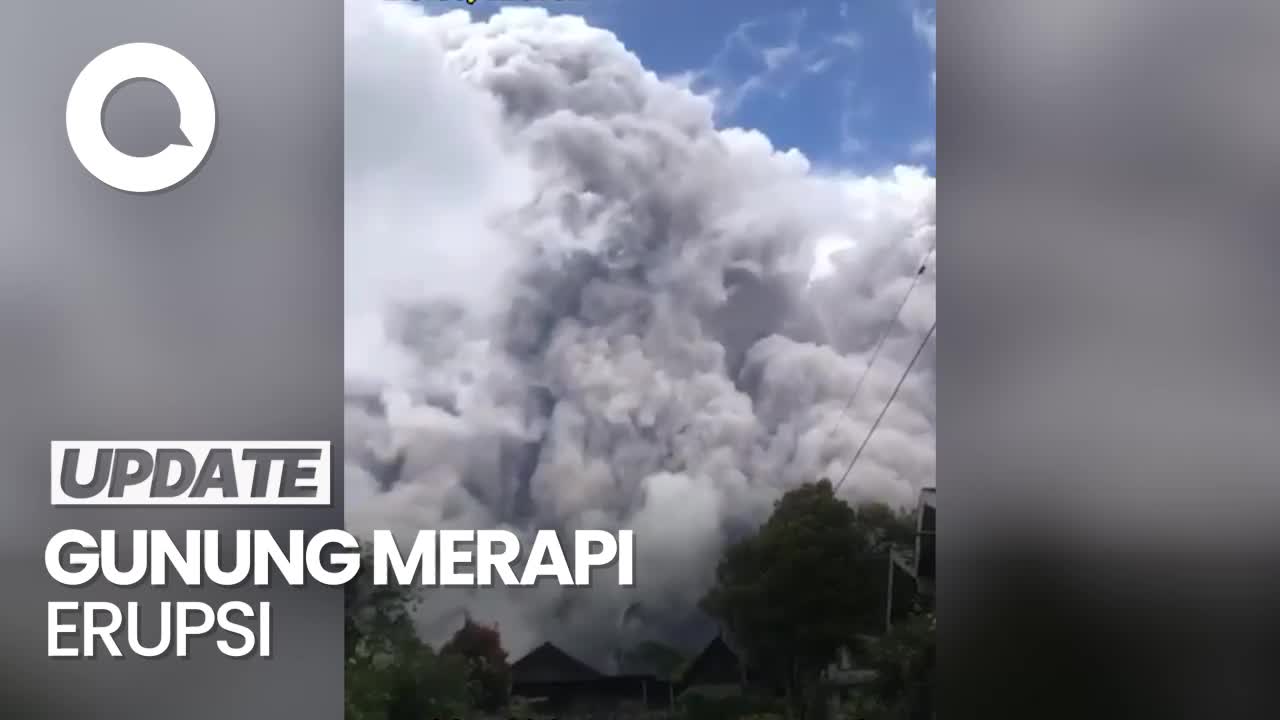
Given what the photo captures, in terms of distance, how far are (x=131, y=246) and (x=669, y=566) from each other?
2.16 m

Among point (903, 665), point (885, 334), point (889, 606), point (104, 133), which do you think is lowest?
point (903, 665)

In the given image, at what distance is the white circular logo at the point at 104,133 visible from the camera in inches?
148

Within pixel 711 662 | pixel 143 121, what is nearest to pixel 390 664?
pixel 711 662

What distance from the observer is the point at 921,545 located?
151 inches

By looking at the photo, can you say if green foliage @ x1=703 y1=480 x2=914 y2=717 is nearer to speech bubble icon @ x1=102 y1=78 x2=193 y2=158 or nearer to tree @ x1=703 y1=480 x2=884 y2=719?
tree @ x1=703 y1=480 x2=884 y2=719

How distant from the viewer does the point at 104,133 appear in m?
3.78

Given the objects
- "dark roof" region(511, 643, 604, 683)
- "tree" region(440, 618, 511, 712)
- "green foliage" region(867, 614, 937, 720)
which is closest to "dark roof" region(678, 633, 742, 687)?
"dark roof" region(511, 643, 604, 683)

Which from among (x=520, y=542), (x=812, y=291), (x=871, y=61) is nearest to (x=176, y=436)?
(x=520, y=542)

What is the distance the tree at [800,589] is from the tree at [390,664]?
961 mm

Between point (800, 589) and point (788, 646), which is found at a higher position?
point (800, 589)

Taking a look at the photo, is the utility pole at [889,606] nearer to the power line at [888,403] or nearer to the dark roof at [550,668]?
the power line at [888,403]

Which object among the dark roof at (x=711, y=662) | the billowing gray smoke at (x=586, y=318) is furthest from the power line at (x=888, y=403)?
the dark roof at (x=711, y=662)

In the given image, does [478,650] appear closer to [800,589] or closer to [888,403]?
[800,589]

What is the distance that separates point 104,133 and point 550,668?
2413 mm
